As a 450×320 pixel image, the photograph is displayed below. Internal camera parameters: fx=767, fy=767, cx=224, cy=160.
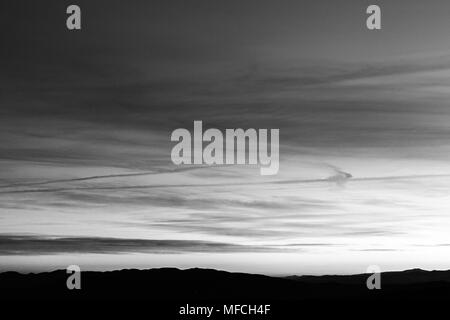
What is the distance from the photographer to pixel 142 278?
14412cm

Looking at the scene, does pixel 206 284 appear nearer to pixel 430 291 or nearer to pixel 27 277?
pixel 27 277

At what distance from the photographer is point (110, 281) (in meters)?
136
